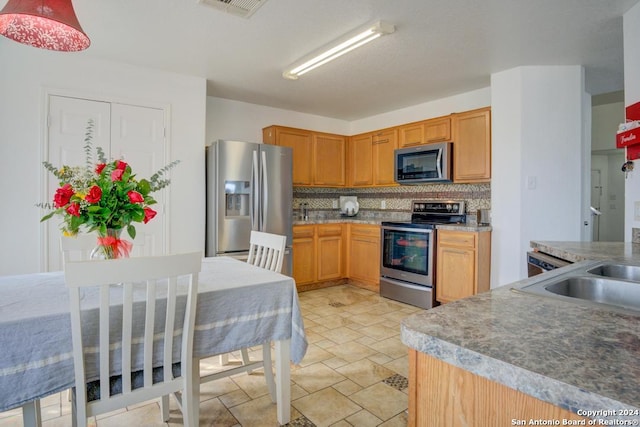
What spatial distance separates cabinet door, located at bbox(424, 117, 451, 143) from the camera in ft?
12.9

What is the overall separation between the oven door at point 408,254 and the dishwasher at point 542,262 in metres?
1.34

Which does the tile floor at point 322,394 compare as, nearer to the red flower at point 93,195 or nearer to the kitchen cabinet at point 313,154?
the red flower at point 93,195

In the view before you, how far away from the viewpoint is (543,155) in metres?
3.28

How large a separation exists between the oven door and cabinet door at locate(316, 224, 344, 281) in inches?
28.3

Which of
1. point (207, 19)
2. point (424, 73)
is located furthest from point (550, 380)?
point (424, 73)

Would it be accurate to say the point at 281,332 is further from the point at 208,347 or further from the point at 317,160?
the point at 317,160

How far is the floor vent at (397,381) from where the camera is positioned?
7.16ft

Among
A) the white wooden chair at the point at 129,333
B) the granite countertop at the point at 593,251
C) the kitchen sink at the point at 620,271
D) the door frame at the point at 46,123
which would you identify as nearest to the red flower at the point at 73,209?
the white wooden chair at the point at 129,333

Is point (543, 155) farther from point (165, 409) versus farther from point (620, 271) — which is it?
point (165, 409)

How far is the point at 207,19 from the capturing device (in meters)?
2.45

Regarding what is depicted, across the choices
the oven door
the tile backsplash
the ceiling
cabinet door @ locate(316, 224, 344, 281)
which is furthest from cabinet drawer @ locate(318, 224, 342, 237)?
the ceiling

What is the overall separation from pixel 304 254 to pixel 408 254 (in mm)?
1295

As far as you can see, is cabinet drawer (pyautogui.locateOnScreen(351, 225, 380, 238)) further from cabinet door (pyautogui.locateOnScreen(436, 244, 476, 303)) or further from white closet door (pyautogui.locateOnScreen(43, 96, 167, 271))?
white closet door (pyautogui.locateOnScreen(43, 96, 167, 271))

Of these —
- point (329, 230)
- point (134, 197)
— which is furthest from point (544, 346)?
point (329, 230)
